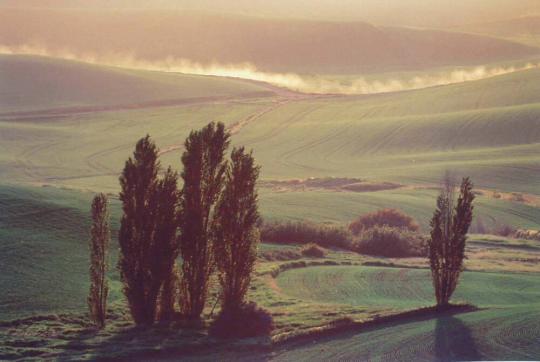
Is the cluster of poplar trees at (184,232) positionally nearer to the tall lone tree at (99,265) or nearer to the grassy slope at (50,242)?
the tall lone tree at (99,265)

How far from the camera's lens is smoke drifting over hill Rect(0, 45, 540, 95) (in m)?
109

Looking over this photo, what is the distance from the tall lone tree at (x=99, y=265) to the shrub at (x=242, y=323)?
3073 mm

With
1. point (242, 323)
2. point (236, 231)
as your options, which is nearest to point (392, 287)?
point (236, 231)

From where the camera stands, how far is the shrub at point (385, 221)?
149 feet

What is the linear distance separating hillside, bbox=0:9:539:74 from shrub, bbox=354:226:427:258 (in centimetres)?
9316

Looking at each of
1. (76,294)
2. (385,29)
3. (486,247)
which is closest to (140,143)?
(76,294)

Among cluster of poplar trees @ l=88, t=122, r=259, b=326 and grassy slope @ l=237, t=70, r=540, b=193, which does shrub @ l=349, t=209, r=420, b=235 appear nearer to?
grassy slope @ l=237, t=70, r=540, b=193

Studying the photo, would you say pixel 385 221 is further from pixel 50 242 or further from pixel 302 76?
pixel 302 76

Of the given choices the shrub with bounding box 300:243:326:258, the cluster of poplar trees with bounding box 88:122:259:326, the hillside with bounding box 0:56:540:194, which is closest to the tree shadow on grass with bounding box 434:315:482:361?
the cluster of poplar trees with bounding box 88:122:259:326

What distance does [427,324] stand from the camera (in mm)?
23016

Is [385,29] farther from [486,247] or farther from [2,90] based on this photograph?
[486,247]

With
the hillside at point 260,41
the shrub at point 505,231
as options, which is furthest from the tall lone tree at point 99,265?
the hillside at point 260,41

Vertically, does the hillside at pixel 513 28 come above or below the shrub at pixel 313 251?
above

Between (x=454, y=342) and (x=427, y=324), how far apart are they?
204 cm
